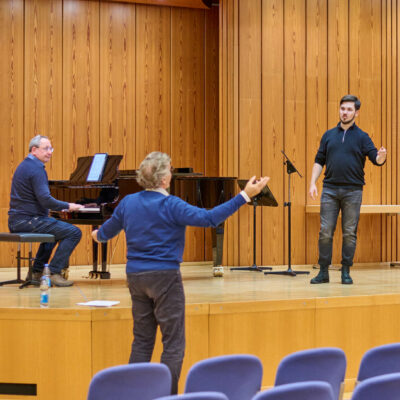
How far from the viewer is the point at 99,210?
538 centimetres

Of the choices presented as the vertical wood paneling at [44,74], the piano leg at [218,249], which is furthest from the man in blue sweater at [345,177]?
the vertical wood paneling at [44,74]

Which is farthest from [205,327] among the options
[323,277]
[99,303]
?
[323,277]

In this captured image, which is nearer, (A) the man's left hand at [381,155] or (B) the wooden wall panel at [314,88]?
(A) the man's left hand at [381,155]

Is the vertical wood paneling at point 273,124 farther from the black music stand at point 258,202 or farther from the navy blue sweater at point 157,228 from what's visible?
the navy blue sweater at point 157,228

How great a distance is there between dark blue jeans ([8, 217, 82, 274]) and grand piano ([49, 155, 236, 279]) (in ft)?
0.79

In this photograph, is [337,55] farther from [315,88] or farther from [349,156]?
[349,156]

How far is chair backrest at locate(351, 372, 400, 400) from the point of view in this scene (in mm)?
1961

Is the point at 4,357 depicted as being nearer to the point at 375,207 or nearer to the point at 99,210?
the point at 99,210

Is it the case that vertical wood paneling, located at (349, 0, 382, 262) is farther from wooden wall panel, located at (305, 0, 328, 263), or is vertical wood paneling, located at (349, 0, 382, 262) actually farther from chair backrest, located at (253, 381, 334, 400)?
chair backrest, located at (253, 381, 334, 400)

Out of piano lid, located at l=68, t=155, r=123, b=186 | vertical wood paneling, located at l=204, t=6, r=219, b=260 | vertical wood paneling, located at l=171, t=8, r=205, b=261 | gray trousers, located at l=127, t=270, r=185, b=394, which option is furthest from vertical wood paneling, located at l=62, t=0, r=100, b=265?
gray trousers, located at l=127, t=270, r=185, b=394

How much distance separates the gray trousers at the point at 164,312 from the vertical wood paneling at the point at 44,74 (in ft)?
14.6

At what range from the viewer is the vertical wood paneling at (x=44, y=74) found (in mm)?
7367

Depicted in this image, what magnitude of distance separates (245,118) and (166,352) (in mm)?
4394

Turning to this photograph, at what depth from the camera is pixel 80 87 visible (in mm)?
7555
